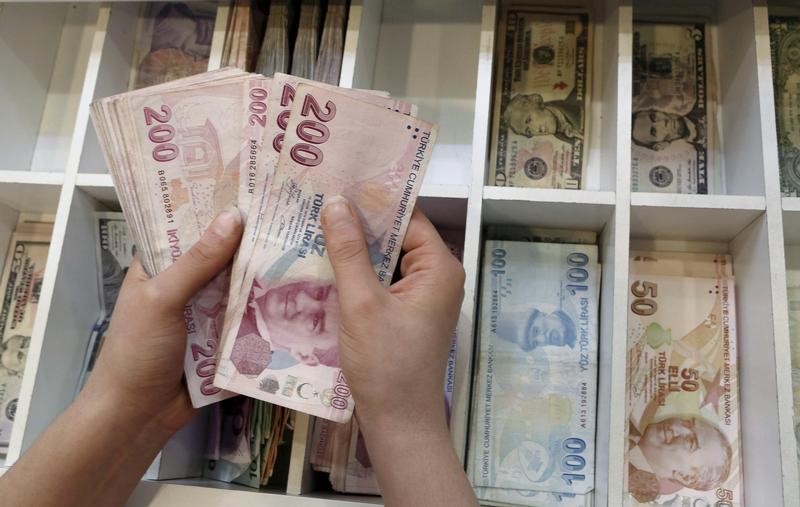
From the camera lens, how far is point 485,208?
46.4 inches

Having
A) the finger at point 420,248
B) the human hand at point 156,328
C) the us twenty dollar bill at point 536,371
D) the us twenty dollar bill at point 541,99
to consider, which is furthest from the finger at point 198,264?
the us twenty dollar bill at point 541,99

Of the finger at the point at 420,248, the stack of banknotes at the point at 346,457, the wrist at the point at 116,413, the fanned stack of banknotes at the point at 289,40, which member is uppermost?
the fanned stack of banknotes at the point at 289,40

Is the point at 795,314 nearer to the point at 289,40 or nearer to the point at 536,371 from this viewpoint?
the point at 536,371

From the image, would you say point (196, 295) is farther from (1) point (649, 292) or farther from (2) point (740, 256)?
(2) point (740, 256)

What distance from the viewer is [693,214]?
3.77 feet

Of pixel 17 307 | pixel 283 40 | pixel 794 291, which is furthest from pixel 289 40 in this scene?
pixel 794 291

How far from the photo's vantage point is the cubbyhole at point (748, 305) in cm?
105

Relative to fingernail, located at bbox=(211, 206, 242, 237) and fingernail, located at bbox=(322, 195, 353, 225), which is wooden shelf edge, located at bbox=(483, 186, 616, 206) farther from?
fingernail, located at bbox=(211, 206, 242, 237)

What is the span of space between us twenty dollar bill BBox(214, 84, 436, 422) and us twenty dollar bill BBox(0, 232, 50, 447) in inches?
24.5

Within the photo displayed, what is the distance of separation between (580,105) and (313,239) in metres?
0.67

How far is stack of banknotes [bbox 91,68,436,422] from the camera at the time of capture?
38.9 inches

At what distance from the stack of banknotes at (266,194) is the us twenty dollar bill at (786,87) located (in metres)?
0.71

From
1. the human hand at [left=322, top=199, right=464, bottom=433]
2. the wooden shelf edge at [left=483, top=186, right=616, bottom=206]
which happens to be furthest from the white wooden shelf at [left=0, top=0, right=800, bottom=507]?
the human hand at [left=322, top=199, right=464, bottom=433]

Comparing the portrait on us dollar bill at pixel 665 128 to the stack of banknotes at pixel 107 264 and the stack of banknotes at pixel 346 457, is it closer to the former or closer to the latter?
the stack of banknotes at pixel 346 457
